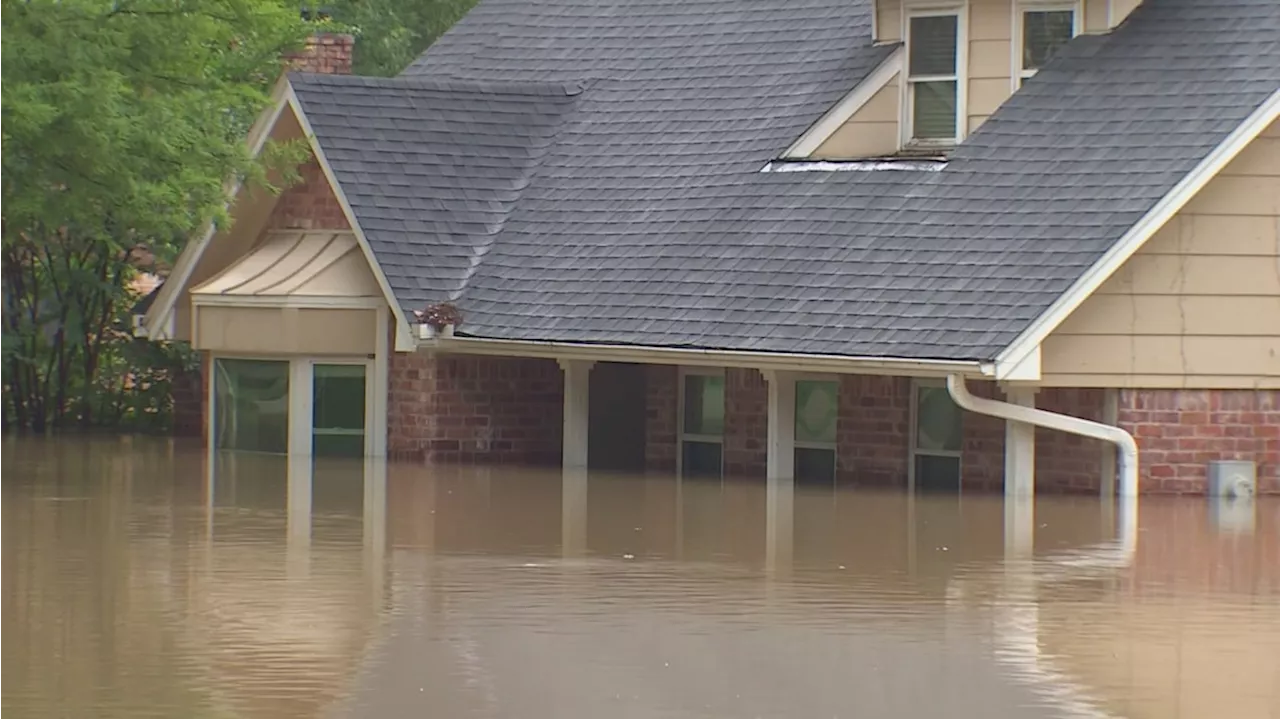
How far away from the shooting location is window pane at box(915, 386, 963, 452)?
90.7 ft

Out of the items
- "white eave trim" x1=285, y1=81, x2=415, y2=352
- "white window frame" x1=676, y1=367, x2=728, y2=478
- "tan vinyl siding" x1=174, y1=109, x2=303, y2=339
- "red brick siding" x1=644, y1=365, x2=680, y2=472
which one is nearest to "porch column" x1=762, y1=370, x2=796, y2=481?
"white window frame" x1=676, y1=367, x2=728, y2=478

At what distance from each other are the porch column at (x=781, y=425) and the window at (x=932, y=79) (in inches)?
125

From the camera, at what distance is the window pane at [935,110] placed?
2873 cm

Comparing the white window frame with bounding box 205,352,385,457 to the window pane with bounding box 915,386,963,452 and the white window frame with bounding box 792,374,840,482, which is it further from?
the window pane with bounding box 915,386,963,452

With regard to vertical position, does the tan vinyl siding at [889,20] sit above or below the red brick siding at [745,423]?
above

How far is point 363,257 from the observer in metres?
31.4

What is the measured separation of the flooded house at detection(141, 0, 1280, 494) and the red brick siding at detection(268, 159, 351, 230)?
0.14ft

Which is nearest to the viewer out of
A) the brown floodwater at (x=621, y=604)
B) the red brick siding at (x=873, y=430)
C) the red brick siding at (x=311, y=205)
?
the brown floodwater at (x=621, y=604)

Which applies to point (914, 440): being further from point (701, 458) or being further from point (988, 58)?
point (988, 58)

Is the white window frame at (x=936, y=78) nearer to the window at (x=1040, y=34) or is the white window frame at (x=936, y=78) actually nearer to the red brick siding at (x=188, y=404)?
the window at (x=1040, y=34)

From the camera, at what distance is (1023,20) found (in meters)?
28.2

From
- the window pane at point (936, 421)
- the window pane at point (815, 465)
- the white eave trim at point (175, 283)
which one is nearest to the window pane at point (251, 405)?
the white eave trim at point (175, 283)

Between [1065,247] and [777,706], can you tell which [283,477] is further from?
[777,706]

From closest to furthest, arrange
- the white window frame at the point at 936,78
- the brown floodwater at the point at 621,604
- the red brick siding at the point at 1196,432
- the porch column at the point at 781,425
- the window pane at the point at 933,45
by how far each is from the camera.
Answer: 1. the brown floodwater at the point at 621,604
2. the red brick siding at the point at 1196,432
3. the porch column at the point at 781,425
4. the white window frame at the point at 936,78
5. the window pane at the point at 933,45
